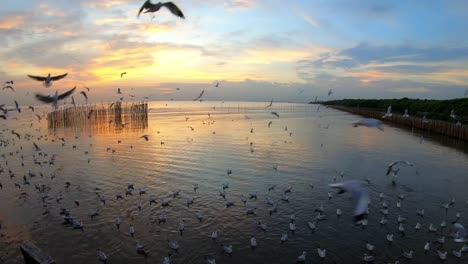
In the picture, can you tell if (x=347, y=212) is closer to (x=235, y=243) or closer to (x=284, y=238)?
(x=284, y=238)

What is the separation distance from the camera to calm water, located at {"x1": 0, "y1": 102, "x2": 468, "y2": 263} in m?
14.7

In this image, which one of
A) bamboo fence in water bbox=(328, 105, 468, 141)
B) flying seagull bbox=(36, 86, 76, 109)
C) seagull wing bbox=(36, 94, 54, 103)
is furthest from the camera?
bamboo fence in water bbox=(328, 105, 468, 141)

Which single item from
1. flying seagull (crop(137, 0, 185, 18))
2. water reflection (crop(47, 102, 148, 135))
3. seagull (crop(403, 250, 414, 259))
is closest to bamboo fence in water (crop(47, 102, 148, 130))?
water reflection (crop(47, 102, 148, 135))

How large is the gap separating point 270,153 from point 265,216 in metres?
17.5

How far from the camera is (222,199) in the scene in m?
20.5

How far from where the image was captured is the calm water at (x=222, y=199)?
1471 centimetres

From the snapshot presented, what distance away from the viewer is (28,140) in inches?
1772

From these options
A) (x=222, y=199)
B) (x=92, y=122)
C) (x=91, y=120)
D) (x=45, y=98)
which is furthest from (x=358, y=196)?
(x=91, y=120)

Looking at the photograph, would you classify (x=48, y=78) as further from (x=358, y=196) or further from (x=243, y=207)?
(x=243, y=207)

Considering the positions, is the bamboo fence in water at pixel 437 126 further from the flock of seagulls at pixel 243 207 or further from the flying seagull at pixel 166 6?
the flying seagull at pixel 166 6

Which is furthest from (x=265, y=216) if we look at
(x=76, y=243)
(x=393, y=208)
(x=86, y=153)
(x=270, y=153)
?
(x=86, y=153)

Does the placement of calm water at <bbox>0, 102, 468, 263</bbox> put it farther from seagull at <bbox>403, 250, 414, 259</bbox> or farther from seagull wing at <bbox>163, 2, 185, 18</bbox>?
seagull wing at <bbox>163, 2, 185, 18</bbox>

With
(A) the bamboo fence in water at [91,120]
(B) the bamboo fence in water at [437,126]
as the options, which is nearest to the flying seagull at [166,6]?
(B) the bamboo fence in water at [437,126]

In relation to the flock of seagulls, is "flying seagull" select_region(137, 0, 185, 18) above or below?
above
